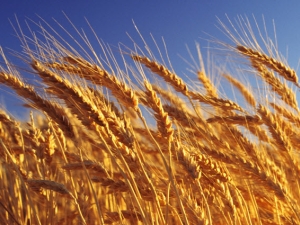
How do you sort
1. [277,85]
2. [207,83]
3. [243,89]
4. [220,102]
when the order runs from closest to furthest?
1. [220,102]
2. [277,85]
3. [207,83]
4. [243,89]

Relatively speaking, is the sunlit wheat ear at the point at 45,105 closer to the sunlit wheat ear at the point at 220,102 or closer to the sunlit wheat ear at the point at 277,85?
the sunlit wheat ear at the point at 220,102

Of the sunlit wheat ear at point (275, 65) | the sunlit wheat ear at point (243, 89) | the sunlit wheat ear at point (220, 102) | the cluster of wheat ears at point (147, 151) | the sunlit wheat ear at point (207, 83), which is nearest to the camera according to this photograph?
the cluster of wheat ears at point (147, 151)

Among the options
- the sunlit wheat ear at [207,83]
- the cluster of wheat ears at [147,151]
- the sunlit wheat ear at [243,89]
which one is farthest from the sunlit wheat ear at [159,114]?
the sunlit wheat ear at [243,89]

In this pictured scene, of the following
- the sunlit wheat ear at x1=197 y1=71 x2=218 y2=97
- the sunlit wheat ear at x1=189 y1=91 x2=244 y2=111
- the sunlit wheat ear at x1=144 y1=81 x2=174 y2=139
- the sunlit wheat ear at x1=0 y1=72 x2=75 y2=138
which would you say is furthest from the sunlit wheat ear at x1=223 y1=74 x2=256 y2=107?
the sunlit wheat ear at x1=0 y1=72 x2=75 y2=138

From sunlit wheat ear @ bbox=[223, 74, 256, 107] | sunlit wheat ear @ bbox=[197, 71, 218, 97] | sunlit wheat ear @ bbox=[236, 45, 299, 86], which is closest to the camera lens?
sunlit wheat ear @ bbox=[236, 45, 299, 86]

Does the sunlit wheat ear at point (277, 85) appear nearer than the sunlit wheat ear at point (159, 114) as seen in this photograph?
No

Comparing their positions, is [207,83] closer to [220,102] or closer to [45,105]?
[220,102]

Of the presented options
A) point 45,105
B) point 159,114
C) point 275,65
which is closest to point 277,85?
point 275,65

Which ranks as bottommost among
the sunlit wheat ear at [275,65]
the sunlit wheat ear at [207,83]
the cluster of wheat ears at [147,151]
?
the cluster of wheat ears at [147,151]

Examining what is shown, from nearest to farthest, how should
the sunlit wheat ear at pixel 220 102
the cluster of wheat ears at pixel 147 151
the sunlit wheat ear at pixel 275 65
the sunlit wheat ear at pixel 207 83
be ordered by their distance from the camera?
the cluster of wheat ears at pixel 147 151 < the sunlit wheat ear at pixel 220 102 < the sunlit wheat ear at pixel 275 65 < the sunlit wheat ear at pixel 207 83

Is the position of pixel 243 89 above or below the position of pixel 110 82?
above

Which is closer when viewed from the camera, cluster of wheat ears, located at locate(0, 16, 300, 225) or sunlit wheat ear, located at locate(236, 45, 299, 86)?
cluster of wheat ears, located at locate(0, 16, 300, 225)

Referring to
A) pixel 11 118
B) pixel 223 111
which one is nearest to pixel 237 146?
pixel 223 111

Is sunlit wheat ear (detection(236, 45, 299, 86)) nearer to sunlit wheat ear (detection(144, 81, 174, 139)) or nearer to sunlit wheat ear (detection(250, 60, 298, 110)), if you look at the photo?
sunlit wheat ear (detection(250, 60, 298, 110))
